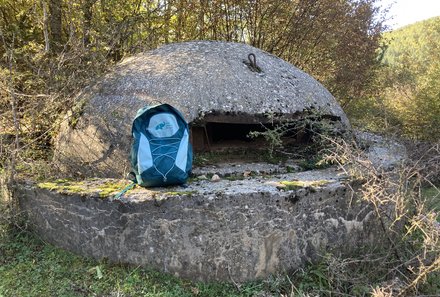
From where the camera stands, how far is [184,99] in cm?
442

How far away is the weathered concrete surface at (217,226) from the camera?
3492 mm

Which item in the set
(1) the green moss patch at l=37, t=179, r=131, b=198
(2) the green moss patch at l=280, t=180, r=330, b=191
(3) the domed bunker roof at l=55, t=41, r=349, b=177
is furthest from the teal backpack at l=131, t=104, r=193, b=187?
(2) the green moss patch at l=280, t=180, r=330, b=191

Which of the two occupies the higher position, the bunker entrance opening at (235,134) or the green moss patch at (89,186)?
the bunker entrance opening at (235,134)

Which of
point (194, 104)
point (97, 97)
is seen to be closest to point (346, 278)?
point (194, 104)

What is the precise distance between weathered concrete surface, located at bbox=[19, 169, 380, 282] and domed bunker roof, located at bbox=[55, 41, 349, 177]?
81 cm

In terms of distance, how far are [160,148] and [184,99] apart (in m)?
0.97

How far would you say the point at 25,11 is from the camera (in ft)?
21.6

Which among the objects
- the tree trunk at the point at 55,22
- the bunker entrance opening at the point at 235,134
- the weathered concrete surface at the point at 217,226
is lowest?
the weathered concrete surface at the point at 217,226

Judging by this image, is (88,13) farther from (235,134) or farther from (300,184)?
(300,184)

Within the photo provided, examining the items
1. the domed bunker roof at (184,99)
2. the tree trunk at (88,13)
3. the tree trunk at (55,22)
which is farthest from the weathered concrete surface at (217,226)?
the tree trunk at (55,22)

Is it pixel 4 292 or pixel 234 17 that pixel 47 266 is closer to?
pixel 4 292

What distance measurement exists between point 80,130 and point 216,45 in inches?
82.6

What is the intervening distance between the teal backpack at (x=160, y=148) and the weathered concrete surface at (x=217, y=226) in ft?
0.41

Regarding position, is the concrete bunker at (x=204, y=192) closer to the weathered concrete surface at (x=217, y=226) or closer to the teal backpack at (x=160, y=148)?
the weathered concrete surface at (x=217, y=226)
